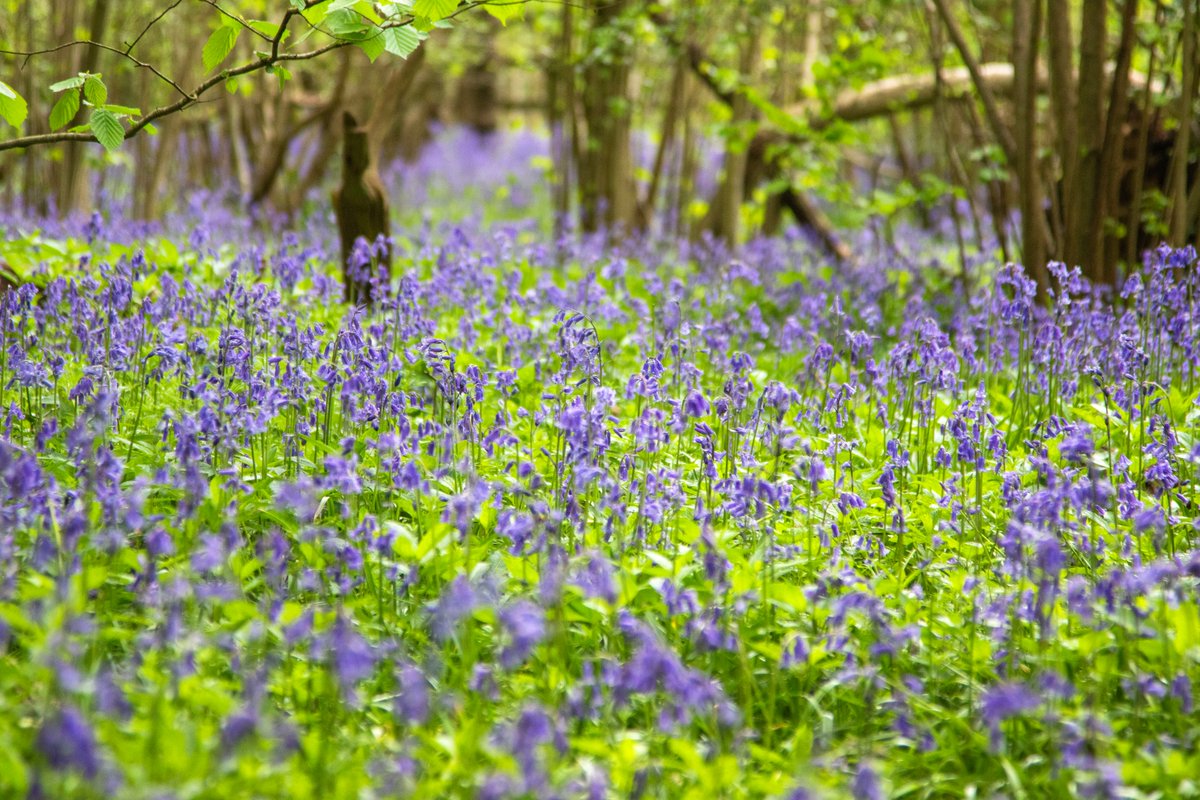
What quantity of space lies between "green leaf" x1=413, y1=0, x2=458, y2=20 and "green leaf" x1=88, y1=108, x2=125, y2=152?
95 centimetres

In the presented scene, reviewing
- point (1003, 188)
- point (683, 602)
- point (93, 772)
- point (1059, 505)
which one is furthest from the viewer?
point (1003, 188)

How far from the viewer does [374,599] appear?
3.00 metres

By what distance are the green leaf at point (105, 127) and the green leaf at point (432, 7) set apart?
949mm

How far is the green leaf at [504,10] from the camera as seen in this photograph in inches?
131

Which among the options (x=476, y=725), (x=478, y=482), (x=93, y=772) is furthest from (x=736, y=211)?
(x=93, y=772)

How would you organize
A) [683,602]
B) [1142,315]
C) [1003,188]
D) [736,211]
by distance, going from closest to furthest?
[683,602] < [1142,315] < [1003,188] < [736,211]

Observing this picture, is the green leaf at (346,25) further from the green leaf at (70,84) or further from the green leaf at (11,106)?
the green leaf at (11,106)

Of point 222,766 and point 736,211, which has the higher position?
point 736,211

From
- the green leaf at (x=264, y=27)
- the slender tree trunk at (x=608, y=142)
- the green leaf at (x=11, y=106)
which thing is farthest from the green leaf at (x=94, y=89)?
the slender tree trunk at (x=608, y=142)

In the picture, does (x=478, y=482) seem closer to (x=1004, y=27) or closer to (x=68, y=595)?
(x=68, y=595)

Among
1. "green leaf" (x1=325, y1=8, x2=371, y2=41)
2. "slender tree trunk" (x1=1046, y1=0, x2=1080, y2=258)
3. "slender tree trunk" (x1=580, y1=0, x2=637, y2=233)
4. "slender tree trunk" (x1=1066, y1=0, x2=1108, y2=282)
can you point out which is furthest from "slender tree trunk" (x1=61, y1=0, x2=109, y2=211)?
"slender tree trunk" (x1=1066, y1=0, x2=1108, y2=282)

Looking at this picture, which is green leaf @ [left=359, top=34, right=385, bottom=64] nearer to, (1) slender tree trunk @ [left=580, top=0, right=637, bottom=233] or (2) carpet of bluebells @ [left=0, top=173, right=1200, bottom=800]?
(2) carpet of bluebells @ [left=0, top=173, right=1200, bottom=800]

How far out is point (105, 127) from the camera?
3.19 meters

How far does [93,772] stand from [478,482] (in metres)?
1.41
